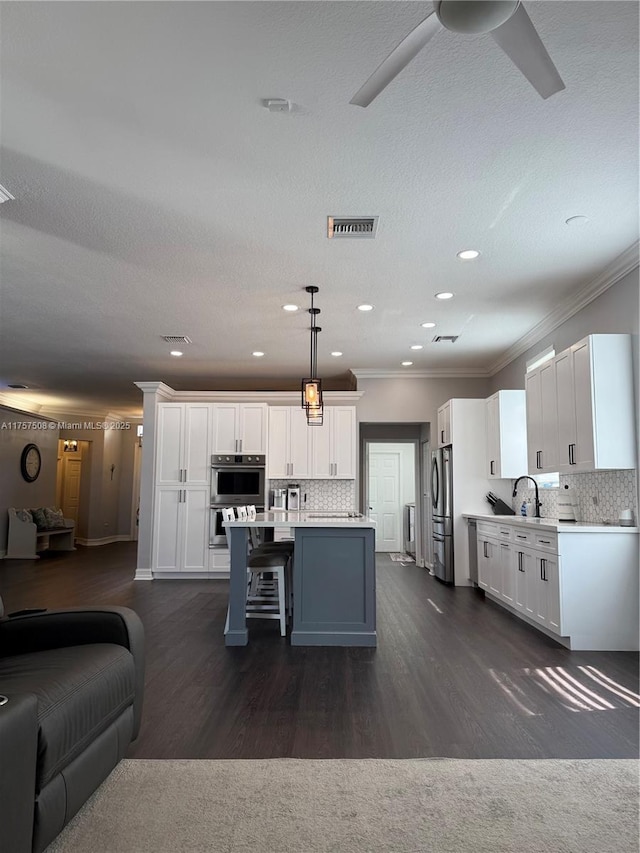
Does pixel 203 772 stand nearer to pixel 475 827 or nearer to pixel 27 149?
A: pixel 475 827

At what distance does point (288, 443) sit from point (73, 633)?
19.1 feet

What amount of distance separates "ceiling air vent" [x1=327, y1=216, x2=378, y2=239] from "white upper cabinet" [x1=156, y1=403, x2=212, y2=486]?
4562 mm

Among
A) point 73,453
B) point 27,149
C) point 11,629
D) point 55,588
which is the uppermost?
point 27,149

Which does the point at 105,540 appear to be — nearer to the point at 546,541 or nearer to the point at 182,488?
the point at 182,488

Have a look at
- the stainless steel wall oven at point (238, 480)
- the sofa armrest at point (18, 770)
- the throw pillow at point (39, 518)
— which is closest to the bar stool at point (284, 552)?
the stainless steel wall oven at point (238, 480)

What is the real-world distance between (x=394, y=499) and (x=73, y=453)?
7385mm

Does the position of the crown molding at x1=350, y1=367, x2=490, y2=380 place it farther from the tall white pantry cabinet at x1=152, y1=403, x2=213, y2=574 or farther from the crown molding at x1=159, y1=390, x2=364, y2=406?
the tall white pantry cabinet at x1=152, y1=403, x2=213, y2=574

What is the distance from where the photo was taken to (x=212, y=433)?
7953 millimetres

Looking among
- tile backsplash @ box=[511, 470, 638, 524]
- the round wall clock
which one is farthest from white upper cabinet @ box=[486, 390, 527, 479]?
the round wall clock

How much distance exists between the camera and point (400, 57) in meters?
1.73

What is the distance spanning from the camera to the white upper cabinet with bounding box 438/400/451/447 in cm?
753

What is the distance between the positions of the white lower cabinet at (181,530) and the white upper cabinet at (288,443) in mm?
1061

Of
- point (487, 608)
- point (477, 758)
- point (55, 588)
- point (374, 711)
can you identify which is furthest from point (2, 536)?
point (477, 758)

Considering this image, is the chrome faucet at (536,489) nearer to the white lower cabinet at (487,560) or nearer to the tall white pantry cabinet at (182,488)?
the white lower cabinet at (487,560)
